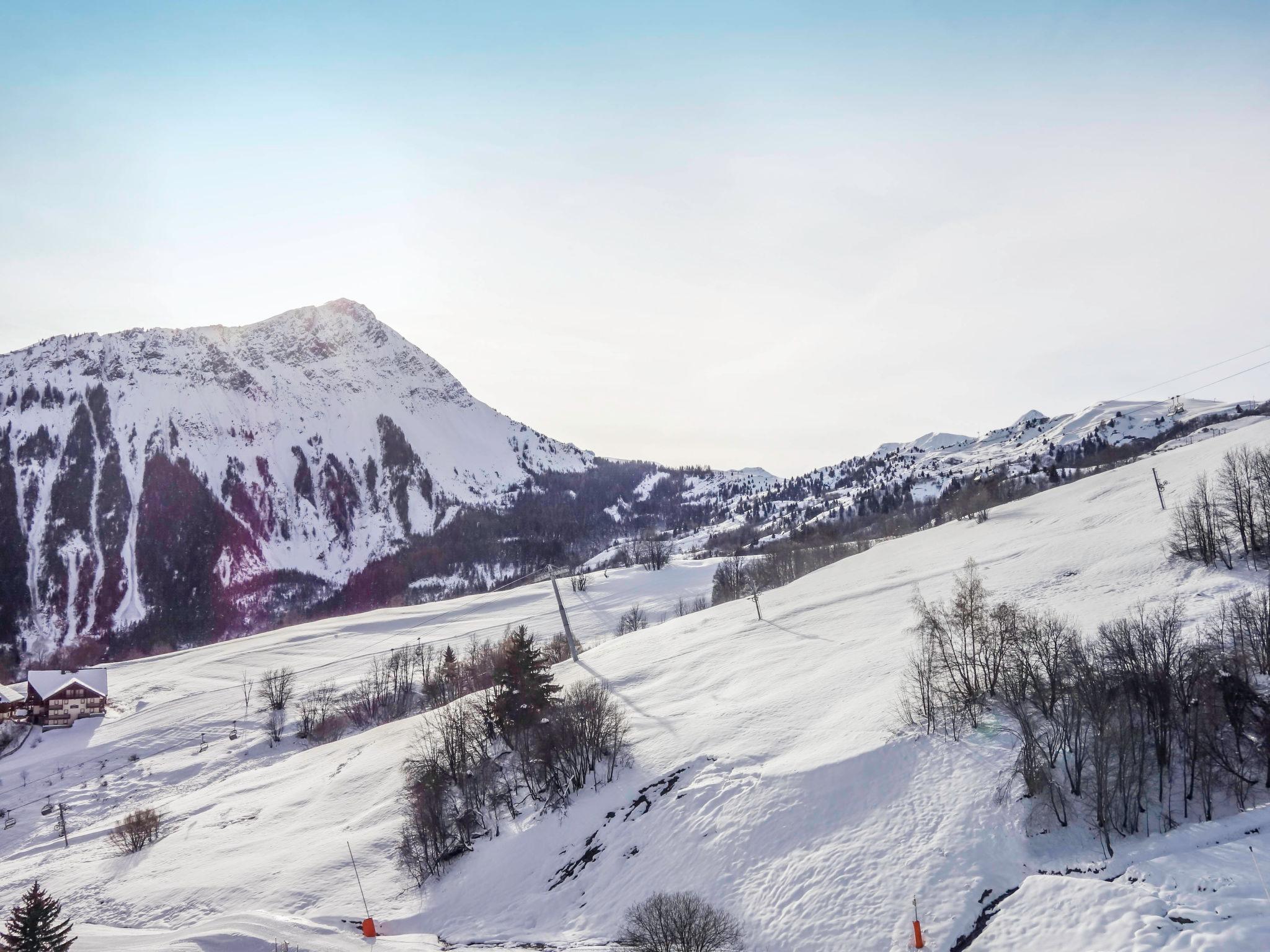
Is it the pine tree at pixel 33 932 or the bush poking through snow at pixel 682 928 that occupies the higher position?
the pine tree at pixel 33 932

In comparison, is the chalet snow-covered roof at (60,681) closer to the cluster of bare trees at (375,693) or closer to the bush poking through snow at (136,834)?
the cluster of bare trees at (375,693)

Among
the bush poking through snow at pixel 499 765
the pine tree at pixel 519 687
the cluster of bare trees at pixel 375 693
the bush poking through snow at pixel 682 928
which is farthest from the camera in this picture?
the cluster of bare trees at pixel 375 693

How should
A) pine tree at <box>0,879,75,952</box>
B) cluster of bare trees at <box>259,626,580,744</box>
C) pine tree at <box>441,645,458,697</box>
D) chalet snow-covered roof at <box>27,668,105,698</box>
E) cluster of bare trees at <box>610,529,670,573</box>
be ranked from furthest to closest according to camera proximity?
cluster of bare trees at <box>610,529,670,573</box> → pine tree at <box>441,645,458,697</box> → chalet snow-covered roof at <box>27,668,105,698</box> → cluster of bare trees at <box>259,626,580,744</box> → pine tree at <box>0,879,75,952</box>

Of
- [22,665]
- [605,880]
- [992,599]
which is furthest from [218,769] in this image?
[22,665]

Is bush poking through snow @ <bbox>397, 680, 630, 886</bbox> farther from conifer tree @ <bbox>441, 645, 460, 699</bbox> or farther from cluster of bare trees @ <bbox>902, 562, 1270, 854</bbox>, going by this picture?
conifer tree @ <bbox>441, 645, 460, 699</bbox>

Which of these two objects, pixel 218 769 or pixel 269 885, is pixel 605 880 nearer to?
pixel 269 885

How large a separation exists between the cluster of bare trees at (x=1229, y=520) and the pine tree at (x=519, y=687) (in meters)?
50.8

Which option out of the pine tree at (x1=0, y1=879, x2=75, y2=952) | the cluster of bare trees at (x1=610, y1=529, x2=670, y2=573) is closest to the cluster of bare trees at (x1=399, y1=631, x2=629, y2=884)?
the pine tree at (x1=0, y1=879, x2=75, y2=952)

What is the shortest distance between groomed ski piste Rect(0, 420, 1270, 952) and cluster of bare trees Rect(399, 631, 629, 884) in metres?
1.79

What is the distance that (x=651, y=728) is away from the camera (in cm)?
4453

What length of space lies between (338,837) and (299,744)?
35687 mm

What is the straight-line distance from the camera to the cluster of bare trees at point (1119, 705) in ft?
84.1

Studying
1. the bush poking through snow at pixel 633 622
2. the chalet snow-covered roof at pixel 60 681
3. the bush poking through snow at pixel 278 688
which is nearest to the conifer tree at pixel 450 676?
the bush poking through snow at pixel 278 688

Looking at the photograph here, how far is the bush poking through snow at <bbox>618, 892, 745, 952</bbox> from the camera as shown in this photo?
23469 millimetres
